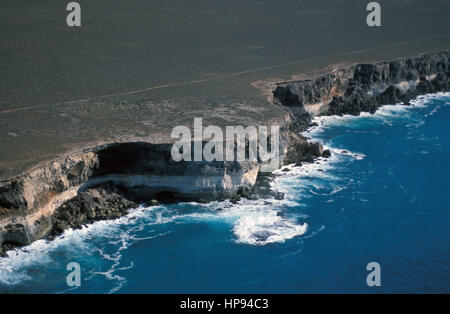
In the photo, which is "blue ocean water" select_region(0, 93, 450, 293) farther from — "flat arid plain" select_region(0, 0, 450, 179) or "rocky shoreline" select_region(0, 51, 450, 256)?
"flat arid plain" select_region(0, 0, 450, 179)

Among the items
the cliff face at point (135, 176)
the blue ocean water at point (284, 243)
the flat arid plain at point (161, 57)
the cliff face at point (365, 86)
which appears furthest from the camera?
the cliff face at point (365, 86)

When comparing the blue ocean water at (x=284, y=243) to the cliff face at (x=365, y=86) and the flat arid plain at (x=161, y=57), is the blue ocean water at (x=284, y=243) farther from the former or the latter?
the cliff face at (x=365, y=86)

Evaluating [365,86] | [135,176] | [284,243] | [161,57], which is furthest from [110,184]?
[365,86]

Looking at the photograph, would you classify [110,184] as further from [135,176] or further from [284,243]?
[284,243]

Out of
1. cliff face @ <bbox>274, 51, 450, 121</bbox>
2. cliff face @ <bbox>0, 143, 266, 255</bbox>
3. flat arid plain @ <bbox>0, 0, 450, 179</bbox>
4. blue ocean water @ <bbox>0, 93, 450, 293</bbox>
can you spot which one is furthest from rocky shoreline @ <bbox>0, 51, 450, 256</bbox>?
cliff face @ <bbox>274, 51, 450, 121</bbox>

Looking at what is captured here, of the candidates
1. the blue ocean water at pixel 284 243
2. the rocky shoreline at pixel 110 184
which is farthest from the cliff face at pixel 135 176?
the blue ocean water at pixel 284 243

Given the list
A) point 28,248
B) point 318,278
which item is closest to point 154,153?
point 28,248
